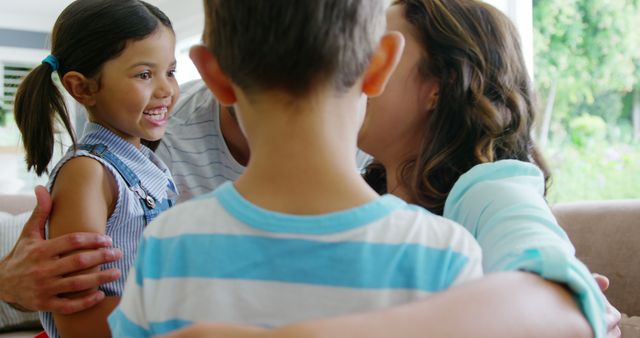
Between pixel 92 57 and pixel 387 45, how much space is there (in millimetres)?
906

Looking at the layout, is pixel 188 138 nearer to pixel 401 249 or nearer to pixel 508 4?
pixel 401 249

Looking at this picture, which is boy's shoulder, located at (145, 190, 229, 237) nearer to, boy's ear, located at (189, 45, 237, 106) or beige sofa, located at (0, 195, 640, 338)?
boy's ear, located at (189, 45, 237, 106)

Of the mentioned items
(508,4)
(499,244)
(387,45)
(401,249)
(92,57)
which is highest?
(387,45)

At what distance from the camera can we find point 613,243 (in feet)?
7.88

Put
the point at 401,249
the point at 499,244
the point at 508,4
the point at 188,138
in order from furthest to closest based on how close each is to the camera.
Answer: the point at 508,4 < the point at 188,138 < the point at 499,244 < the point at 401,249

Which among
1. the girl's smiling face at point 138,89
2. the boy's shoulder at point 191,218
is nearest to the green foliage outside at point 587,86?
the girl's smiling face at point 138,89

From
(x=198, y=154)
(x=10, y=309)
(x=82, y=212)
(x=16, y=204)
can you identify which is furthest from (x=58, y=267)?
(x=16, y=204)

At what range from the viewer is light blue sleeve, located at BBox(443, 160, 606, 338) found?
78cm

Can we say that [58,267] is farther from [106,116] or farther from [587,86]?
[587,86]

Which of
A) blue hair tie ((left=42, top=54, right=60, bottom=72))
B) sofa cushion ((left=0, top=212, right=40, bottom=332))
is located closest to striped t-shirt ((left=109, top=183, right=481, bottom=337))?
blue hair tie ((left=42, top=54, right=60, bottom=72))

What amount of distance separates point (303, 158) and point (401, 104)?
28.6 inches

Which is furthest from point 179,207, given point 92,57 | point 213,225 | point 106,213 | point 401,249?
point 92,57

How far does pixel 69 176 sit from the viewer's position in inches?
54.4

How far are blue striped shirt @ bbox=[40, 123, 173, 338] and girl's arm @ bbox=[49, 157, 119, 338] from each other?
0.09 ft
